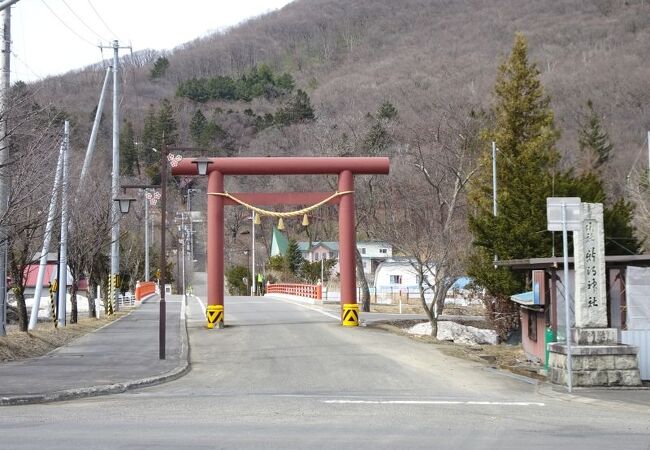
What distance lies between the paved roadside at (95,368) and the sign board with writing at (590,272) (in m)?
8.99

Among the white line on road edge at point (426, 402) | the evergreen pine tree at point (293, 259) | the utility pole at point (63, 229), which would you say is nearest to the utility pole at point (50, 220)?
the utility pole at point (63, 229)

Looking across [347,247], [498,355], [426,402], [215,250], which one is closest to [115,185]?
[215,250]

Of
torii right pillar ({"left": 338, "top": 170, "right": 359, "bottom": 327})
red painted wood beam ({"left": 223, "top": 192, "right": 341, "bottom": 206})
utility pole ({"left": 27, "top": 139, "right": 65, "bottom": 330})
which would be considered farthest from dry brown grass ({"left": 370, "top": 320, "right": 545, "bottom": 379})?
utility pole ({"left": 27, "top": 139, "right": 65, "bottom": 330})

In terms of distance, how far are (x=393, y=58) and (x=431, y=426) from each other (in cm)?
14229

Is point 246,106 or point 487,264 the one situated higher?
point 246,106

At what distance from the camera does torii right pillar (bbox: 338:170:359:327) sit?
30.5 meters

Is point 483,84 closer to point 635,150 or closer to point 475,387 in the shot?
point 635,150

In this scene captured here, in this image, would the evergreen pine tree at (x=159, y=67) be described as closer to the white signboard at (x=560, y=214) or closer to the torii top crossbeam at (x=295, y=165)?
the torii top crossbeam at (x=295, y=165)

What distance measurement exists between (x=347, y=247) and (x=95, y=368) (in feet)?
43.7

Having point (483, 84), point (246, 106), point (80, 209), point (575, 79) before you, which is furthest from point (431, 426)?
point (246, 106)

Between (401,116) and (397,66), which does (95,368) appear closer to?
→ (401,116)

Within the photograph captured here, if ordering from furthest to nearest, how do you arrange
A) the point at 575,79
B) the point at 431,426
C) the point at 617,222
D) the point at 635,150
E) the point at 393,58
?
1. the point at 393,58
2. the point at 575,79
3. the point at 635,150
4. the point at 617,222
5. the point at 431,426

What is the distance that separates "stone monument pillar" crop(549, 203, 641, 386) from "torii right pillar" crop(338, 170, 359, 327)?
Answer: 1396 centimetres

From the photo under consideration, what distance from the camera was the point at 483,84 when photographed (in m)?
87.0
